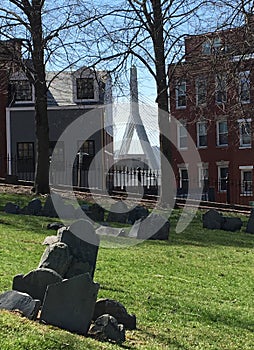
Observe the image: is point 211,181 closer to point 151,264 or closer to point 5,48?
point 5,48

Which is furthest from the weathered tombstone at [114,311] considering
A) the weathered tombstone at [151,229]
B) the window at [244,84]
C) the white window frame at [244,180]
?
the white window frame at [244,180]

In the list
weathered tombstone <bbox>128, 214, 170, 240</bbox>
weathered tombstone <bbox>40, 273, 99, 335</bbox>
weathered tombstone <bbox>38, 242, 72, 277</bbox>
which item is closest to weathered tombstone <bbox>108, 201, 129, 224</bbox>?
weathered tombstone <bbox>128, 214, 170, 240</bbox>

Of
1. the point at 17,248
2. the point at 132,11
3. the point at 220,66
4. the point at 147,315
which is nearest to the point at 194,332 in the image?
the point at 147,315

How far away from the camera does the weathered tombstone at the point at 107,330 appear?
6.34 m

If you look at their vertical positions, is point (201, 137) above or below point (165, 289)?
above

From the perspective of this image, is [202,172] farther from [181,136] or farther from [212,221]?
[212,221]

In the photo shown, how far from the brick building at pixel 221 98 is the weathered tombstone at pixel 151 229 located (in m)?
4.12

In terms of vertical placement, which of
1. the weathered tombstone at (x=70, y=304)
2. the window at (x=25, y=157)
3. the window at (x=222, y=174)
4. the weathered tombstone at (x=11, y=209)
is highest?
the window at (x=25, y=157)

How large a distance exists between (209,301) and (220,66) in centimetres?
907

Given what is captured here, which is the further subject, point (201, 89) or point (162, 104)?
point (162, 104)

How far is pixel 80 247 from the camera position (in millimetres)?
8281

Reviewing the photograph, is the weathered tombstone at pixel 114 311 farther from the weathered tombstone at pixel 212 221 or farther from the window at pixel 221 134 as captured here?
the window at pixel 221 134

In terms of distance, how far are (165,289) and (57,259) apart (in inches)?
99.9

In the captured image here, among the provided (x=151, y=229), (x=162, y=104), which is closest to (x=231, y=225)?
(x=151, y=229)
